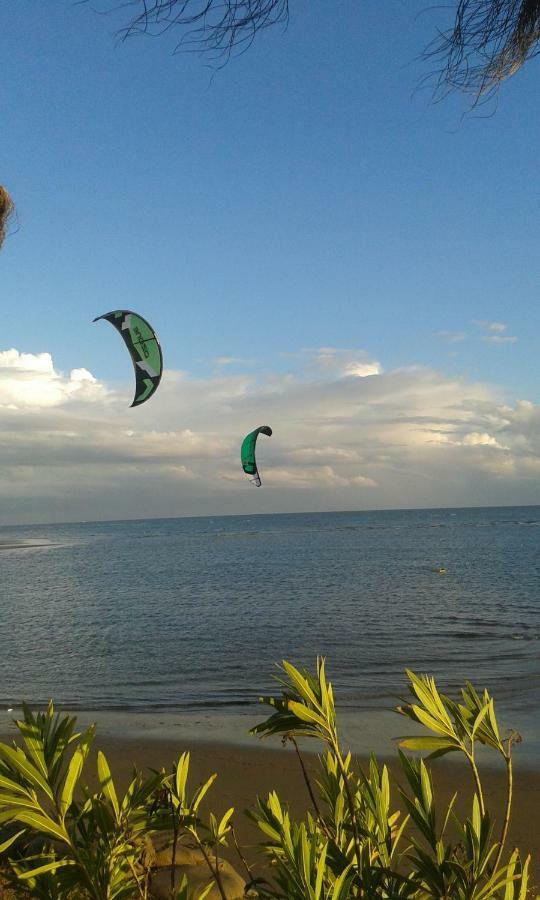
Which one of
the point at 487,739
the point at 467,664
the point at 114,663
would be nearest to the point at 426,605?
the point at 467,664

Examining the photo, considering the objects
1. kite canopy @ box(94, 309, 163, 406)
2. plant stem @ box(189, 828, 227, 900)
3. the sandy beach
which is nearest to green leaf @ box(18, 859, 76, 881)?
plant stem @ box(189, 828, 227, 900)

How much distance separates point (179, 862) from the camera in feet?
12.1

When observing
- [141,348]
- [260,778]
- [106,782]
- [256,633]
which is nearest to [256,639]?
[256,633]

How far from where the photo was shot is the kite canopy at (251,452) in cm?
918

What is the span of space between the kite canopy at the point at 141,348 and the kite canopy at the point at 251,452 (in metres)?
3.23

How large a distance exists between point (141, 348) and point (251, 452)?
3.65 metres

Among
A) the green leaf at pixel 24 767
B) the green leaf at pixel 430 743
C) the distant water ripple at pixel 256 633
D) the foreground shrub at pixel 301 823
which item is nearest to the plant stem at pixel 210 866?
the foreground shrub at pixel 301 823

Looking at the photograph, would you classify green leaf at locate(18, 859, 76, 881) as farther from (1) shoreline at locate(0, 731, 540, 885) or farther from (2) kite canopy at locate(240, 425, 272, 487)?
(2) kite canopy at locate(240, 425, 272, 487)

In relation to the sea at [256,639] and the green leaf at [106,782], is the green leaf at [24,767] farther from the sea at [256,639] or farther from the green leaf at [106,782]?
the sea at [256,639]

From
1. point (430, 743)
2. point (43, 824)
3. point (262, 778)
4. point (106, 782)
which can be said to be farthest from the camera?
point (262, 778)

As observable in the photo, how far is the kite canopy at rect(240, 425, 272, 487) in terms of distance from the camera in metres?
9.18

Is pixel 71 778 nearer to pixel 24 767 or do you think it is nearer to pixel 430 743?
pixel 24 767

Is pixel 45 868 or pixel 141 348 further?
pixel 141 348

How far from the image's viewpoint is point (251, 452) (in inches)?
370
